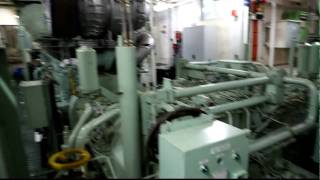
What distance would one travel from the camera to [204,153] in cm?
105

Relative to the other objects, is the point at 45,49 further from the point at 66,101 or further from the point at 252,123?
the point at 252,123

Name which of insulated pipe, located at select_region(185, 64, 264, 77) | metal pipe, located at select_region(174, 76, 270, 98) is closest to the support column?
insulated pipe, located at select_region(185, 64, 264, 77)

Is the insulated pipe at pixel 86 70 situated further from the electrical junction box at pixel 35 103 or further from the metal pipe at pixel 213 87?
the metal pipe at pixel 213 87

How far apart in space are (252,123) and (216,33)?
2981mm

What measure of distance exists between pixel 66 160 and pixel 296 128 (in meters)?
1.62

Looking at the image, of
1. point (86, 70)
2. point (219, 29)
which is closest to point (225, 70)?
point (86, 70)

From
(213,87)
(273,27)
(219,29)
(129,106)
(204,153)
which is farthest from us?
(219,29)

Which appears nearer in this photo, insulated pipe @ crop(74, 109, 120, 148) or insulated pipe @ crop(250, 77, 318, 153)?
insulated pipe @ crop(250, 77, 318, 153)

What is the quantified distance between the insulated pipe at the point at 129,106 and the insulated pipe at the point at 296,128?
28.4 inches

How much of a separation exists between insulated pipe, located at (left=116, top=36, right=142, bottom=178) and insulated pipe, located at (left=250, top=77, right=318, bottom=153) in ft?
2.37

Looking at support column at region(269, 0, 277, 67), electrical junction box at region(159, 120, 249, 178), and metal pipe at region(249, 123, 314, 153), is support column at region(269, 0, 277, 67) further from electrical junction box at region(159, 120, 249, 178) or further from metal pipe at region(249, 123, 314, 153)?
electrical junction box at region(159, 120, 249, 178)

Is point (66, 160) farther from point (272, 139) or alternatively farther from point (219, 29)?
point (219, 29)

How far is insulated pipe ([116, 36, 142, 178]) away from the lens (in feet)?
Result: 4.72

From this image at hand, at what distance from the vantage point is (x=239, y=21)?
4691mm
